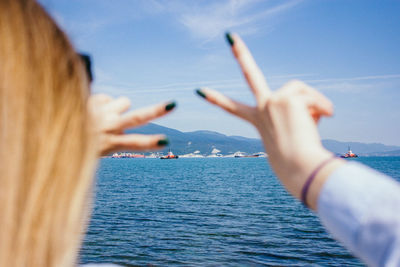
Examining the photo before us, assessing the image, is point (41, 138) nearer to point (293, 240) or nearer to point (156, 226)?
point (293, 240)

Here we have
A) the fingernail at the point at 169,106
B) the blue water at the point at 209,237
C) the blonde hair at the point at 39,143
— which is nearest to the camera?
the blonde hair at the point at 39,143

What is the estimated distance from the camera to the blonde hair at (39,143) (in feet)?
2.88

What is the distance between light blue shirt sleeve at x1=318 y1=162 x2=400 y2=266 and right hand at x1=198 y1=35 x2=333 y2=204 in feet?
0.34

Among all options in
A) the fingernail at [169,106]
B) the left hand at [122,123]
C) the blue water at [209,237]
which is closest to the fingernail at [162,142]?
the left hand at [122,123]

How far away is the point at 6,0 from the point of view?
0.97 metres

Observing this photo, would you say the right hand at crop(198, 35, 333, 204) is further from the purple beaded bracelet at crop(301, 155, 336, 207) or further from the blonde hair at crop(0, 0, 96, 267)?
the blonde hair at crop(0, 0, 96, 267)

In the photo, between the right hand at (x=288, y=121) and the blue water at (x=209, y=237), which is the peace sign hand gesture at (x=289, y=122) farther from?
the blue water at (x=209, y=237)

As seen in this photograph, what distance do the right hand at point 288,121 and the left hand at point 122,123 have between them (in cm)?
36

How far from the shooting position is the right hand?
1.20m

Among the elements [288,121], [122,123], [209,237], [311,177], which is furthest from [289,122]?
[209,237]

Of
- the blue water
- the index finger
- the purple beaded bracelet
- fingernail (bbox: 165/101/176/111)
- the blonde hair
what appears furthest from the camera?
the blue water

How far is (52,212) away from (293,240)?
18194 millimetres

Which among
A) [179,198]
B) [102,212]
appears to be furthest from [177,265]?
[179,198]

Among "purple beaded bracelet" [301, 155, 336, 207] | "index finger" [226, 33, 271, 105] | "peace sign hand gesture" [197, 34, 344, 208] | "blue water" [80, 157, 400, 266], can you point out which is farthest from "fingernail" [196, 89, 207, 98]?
"blue water" [80, 157, 400, 266]
